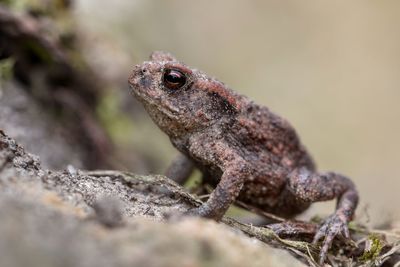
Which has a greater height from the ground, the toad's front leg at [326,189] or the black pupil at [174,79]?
the black pupil at [174,79]

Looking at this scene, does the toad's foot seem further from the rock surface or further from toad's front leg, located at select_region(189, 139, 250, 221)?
the rock surface

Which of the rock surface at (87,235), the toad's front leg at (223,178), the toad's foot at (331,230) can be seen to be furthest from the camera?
the toad's foot at (331,230)

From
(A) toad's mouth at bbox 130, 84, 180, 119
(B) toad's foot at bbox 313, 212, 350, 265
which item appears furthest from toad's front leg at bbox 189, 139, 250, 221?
(B) toad's foot at bbox 313, 212, 350, 265

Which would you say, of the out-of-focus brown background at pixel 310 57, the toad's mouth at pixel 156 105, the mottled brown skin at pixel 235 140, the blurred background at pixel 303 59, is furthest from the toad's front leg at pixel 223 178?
the out-of-focus brown background at pixel 310 57

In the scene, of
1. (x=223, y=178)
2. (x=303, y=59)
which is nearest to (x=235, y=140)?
(x=223, y=178)

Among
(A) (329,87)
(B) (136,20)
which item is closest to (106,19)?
(B) (136,20)

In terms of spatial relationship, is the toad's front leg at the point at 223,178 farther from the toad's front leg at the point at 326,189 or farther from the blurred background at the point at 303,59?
the blurred background at the point at 303,59
